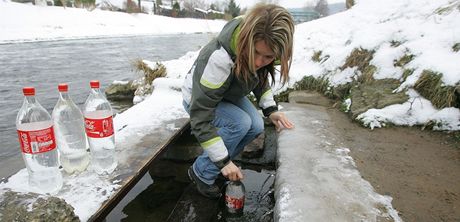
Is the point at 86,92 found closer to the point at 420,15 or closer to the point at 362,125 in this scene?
the point at 362,125

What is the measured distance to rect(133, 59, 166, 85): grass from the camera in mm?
5211

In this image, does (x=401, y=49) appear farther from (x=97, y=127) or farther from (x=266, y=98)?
(x=97, y=127)

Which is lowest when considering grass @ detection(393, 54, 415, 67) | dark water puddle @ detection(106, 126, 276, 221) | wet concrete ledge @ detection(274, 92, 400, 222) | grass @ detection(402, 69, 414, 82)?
dark water puddle @ detection(106, 126, 276, 221)

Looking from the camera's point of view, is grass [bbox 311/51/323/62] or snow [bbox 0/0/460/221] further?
grass [bbox 311/51/323/62]

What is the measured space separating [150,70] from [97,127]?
3.54m

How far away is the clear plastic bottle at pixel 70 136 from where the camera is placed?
1.96 metres

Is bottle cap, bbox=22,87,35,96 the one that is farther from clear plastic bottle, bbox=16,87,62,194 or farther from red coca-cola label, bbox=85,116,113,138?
red coca-cola label, bbox=85,116,113,138

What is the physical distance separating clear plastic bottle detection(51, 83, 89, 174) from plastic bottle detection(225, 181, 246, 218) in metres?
1.00

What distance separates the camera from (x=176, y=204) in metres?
2.38

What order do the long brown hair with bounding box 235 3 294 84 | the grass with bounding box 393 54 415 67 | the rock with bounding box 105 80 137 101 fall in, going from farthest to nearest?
the rock with bounding box 105 80 137 101 → the grass with bounding box 393 54 415 67 → the long brown hair with bounding box 235 3 294 84

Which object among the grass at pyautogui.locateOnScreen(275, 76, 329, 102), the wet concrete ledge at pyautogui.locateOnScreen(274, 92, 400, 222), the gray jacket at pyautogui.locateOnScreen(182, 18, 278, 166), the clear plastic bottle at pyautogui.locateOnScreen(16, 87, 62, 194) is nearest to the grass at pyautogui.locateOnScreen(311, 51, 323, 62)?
the grass at pyautogui.locateOnScreen(275, 76, 329, 102)

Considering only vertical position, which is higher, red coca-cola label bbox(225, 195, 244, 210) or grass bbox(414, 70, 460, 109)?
grass bbox(414, 70, 460, 109)

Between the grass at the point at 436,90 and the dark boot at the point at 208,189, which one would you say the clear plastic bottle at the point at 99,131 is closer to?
the dark boot at the point at 208,189

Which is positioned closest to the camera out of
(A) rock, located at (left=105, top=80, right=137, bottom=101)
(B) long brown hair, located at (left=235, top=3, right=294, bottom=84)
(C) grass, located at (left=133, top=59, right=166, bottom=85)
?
(B) long brown hair, located at (left=235, top=3, right=294, bottom=84)
